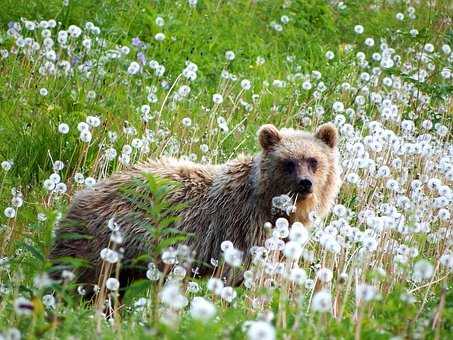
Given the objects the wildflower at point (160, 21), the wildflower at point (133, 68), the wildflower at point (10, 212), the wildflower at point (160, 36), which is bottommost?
the wildflower at point (10, 212)

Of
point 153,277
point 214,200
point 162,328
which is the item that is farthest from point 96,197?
point 162,328

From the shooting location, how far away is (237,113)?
36.2 feet

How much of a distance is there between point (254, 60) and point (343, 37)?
181cm

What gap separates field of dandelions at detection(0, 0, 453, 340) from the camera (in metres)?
6.78

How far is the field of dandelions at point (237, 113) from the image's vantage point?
6.78 metres

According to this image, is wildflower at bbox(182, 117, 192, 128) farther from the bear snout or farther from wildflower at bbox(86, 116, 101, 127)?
the bear snout

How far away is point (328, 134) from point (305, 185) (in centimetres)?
72

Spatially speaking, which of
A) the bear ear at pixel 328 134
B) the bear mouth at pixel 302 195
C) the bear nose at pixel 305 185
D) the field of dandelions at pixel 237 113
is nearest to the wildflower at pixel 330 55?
the field of dandelions at pixel 237 113

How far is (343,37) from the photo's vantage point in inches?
537

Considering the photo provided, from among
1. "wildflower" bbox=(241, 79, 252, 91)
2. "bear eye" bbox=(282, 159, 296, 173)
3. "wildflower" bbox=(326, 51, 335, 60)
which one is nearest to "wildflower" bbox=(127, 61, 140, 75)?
"wildflower" bbox=(241, 79, 252, 91)

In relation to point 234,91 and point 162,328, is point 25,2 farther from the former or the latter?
point 162,328

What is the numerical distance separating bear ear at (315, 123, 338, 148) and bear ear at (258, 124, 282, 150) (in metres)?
0.34

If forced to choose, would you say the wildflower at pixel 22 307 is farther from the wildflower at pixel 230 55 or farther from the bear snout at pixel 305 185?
the wildflower at pixel 230 55

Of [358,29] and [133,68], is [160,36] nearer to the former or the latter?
[133,68]
